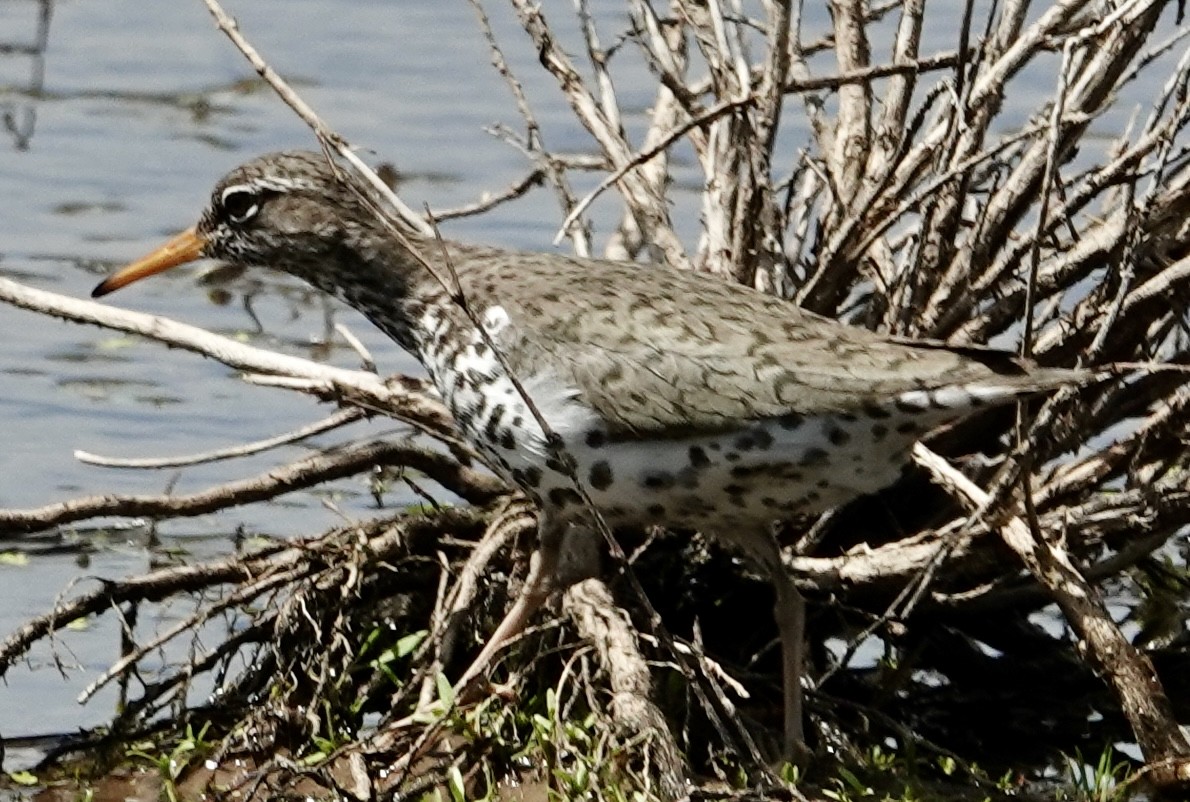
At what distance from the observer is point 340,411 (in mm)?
7285

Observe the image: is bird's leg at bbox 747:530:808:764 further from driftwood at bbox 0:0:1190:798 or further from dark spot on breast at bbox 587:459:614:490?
dark spot on breast at bbox 587:459:614:490

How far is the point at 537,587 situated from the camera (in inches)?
261

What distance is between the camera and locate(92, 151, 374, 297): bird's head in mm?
7055

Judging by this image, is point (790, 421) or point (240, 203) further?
point (240, 203)

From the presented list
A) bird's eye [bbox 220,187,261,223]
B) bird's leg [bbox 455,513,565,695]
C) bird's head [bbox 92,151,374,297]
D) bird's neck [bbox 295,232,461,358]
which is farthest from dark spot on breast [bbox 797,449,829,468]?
bird's eye [bbox 220,187,261,223]

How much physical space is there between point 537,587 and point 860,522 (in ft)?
3.54

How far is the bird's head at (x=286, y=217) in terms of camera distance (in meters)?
7.05

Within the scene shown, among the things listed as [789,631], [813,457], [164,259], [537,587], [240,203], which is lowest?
[537,587]

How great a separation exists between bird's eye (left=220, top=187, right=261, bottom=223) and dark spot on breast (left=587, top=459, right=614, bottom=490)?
166 cm

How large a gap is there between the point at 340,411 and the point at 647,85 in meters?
5.33

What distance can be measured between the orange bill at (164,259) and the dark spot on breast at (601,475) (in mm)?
1878

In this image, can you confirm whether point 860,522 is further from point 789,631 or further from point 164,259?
point 164,259

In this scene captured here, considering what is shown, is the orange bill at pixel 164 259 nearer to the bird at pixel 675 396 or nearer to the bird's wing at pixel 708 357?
the bird at pixel 675 396

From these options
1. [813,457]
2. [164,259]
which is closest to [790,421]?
[813,457]
